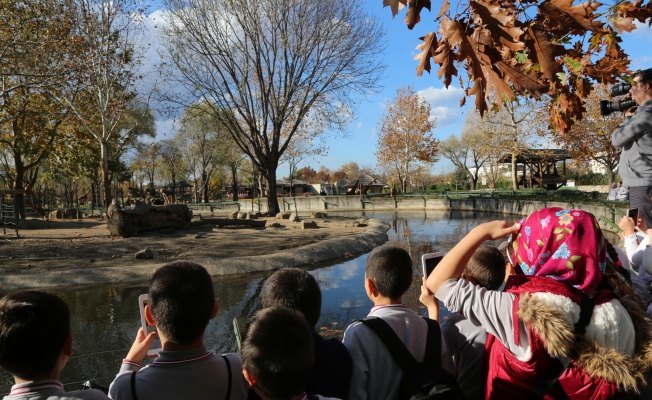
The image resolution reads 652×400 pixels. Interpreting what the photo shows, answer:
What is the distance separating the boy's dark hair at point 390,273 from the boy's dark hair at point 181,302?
0.76m

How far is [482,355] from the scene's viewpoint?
7.80 ft

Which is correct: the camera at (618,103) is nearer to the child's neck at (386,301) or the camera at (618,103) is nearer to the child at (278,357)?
the child's neck at (386,301)

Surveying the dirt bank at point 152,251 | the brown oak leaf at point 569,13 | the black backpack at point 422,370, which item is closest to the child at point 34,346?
→ the black backpack at point 422,370

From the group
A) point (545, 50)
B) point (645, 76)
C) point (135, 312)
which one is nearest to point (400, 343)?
point (545, 50)

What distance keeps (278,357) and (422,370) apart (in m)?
0.70

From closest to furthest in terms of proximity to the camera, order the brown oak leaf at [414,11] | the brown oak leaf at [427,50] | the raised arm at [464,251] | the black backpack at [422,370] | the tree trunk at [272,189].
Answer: the black backpack at [422,370] < the raised arm at [464,251] < the brown oak leaf at [414,11] < the brown oak leaf at [427,50] < the tree trunk at [272,189]

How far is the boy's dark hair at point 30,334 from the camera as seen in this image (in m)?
1.62

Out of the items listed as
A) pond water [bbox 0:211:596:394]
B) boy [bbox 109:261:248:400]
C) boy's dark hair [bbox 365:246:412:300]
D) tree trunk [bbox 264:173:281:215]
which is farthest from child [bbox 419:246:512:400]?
tree trunk [bbox 264:173:281:215]

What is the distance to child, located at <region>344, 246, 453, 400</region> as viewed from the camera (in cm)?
193

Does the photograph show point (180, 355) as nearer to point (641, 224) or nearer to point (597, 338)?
point (597, 338)

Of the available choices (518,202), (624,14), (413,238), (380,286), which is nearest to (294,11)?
(413,238)

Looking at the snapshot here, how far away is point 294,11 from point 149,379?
20519mm

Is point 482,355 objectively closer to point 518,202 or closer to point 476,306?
point 476,306

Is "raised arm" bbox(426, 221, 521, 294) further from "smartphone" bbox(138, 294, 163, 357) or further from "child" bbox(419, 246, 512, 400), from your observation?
"smartphone" bbox(138, 294, 163, 357)
